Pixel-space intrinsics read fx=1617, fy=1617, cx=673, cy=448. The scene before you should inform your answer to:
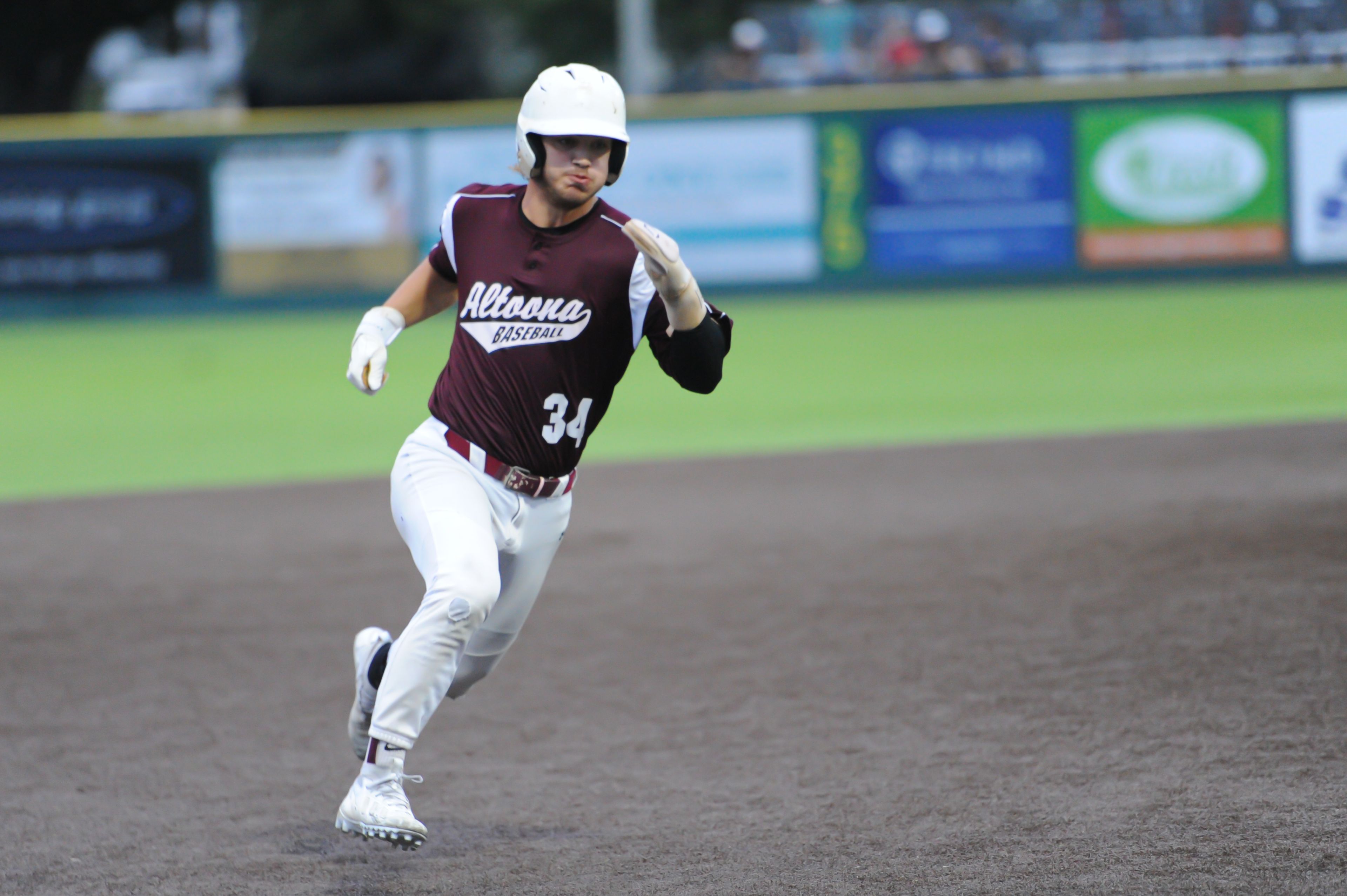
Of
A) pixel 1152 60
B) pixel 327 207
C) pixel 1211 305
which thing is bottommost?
pixel 1211 305

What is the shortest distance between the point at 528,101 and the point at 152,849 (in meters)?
2.34

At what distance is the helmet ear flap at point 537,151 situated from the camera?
4.45 meters

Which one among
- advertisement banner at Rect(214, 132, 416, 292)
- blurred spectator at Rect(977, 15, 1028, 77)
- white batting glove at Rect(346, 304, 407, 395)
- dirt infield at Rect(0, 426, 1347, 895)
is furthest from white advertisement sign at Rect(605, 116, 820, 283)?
white batting glove at Rect(346, 304, 407, 395)

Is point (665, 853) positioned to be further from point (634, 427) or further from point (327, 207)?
point (327, 207)

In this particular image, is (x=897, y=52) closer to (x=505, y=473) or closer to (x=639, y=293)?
(x=639, y=293)

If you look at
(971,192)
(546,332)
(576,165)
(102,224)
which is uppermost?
(576,165)

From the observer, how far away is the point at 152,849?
14.9 feet

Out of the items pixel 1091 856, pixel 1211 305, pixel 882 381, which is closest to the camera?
pixel 1091 856

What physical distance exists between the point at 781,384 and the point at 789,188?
6197 mm

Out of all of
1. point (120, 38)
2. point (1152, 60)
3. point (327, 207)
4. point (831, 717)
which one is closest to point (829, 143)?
point (1152, 60)

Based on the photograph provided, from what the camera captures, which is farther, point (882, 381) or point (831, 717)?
A: point (882, 381)

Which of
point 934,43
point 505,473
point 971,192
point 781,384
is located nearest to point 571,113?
point 505,473

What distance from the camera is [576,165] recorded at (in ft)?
14.5

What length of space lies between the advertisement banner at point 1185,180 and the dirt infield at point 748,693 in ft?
31.6
